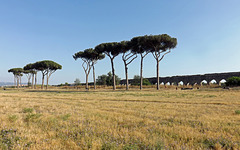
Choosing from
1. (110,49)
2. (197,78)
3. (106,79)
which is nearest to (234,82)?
(197,78)

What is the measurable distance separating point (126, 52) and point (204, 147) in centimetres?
3556

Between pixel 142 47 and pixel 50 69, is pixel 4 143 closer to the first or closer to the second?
pixel 142 47

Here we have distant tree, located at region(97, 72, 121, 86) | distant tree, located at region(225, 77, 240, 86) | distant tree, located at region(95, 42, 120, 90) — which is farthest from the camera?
distant tree, located at region(97, 72, 121, 86)

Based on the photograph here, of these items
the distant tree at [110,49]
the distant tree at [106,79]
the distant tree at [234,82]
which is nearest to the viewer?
the distant tree at [234,82]

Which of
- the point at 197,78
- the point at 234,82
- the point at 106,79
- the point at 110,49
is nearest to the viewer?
the point at 234,82

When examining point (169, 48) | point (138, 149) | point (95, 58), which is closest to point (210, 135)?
point (138, 149)

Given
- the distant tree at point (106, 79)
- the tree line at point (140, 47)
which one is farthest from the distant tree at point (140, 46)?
the distant tree at point (106, 79)

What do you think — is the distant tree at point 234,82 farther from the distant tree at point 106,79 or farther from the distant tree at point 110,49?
the distant tree at point 106,79

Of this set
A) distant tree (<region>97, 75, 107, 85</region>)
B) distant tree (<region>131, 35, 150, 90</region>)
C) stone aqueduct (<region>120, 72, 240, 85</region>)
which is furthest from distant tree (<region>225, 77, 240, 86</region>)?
distant tree (<region>97, 75, 107, 85</region>)

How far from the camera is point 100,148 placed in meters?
3.06

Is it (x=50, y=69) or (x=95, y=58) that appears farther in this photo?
(x=50, y=69)

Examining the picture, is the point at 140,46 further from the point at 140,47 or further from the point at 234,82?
the point at 234,82

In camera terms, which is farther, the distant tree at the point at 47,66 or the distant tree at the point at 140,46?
the distant tree at the point at 47,66

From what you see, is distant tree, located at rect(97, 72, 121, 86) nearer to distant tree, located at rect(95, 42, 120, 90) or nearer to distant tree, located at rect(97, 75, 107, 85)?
distant tree, located at rect(97, 75, 107, 85)
